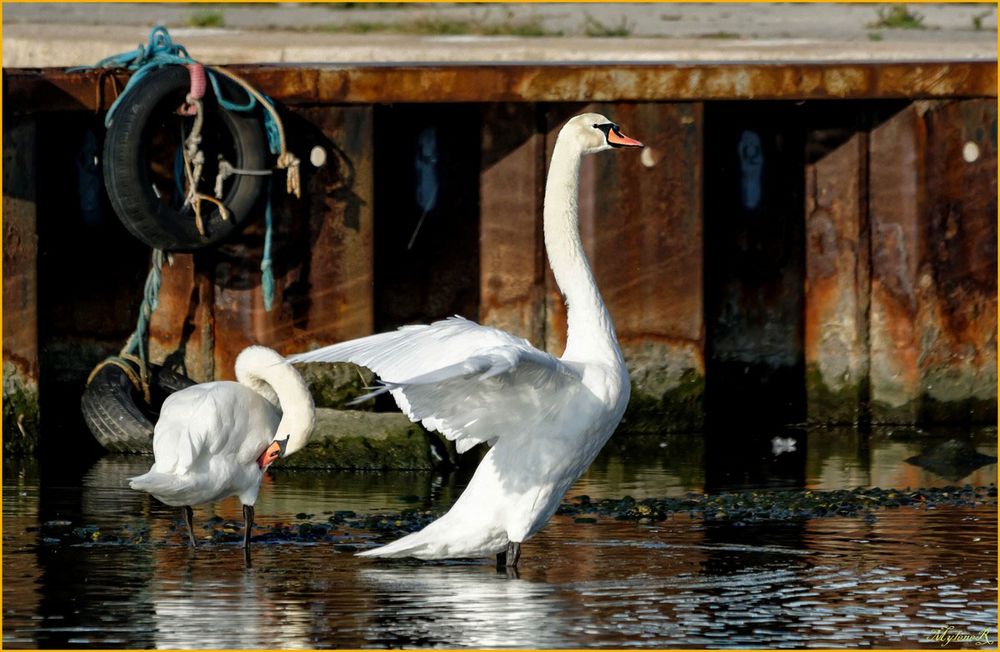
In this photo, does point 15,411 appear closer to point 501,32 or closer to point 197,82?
point 197,82

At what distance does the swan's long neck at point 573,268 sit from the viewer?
361 inches

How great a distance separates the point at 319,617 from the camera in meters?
8.02

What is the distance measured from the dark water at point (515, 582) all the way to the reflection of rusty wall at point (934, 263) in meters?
2.43

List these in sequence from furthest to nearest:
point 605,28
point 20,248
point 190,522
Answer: point 605,28
point 20,248
point 190,522

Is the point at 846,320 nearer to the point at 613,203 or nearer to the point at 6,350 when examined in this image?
the point at 613,203

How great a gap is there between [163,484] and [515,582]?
1.78 m

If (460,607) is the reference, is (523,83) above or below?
above

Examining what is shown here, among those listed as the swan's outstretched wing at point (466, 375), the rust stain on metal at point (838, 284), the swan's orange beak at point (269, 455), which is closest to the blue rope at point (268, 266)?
the swan's orange beak at point (269, 455)

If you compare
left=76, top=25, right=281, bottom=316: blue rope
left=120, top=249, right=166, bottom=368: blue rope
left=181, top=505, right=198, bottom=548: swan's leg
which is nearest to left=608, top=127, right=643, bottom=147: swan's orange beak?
left=181, top=505, right=198, bottom=548: swan's leg

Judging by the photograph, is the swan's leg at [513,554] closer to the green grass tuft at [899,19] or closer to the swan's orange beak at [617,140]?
the swan's orange beak at [617,140]

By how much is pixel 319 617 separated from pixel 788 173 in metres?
7.36

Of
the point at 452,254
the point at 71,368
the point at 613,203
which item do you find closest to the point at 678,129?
the point at 613,203

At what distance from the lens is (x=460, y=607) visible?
8.26 meters

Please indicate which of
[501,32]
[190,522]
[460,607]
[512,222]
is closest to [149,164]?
[512,222]
